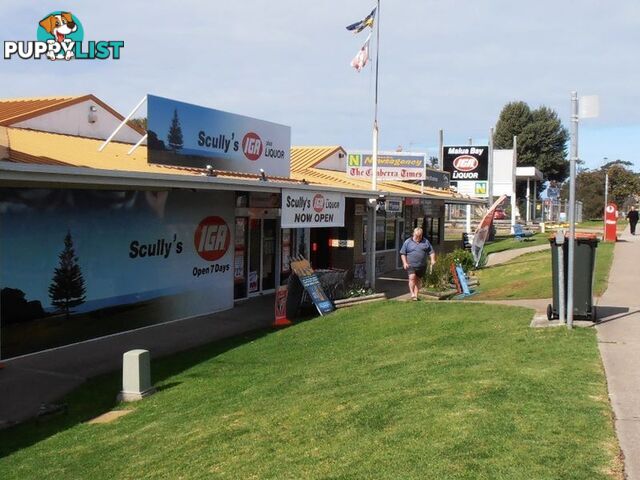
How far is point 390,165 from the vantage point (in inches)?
736

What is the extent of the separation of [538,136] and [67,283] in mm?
68426

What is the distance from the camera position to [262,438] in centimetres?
580

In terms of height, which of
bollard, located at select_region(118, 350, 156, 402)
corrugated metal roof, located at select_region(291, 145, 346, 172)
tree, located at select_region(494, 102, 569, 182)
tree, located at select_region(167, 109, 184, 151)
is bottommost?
bollard, located at select_region(118, 350, 156, 402)

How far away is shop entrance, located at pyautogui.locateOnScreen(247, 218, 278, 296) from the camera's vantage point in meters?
16.6

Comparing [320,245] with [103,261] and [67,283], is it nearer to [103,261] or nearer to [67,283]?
[103,261]

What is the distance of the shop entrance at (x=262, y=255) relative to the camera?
16594 millimetres

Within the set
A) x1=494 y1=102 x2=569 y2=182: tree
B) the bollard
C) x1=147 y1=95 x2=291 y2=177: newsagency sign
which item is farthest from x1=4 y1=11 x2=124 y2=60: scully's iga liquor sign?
x1=494 y1=102 x2=569 y2=182: tree

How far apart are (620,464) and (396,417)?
72.5 inches

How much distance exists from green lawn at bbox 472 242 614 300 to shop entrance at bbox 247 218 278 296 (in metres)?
5.45

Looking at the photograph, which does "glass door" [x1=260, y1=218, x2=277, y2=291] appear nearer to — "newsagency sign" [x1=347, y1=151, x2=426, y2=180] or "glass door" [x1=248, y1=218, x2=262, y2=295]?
"glass door" [x1=248, y1=218, x2=262, y2=295]

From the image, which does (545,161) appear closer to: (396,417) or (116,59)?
(116,59)

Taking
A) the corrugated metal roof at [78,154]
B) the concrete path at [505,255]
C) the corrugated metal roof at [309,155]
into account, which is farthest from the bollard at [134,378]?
the concrete path at [505,255]

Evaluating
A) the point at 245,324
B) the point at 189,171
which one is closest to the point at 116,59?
the point at 189,171

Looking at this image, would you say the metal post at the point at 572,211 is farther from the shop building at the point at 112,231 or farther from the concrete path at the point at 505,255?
the concrete path at the point at 505,255
